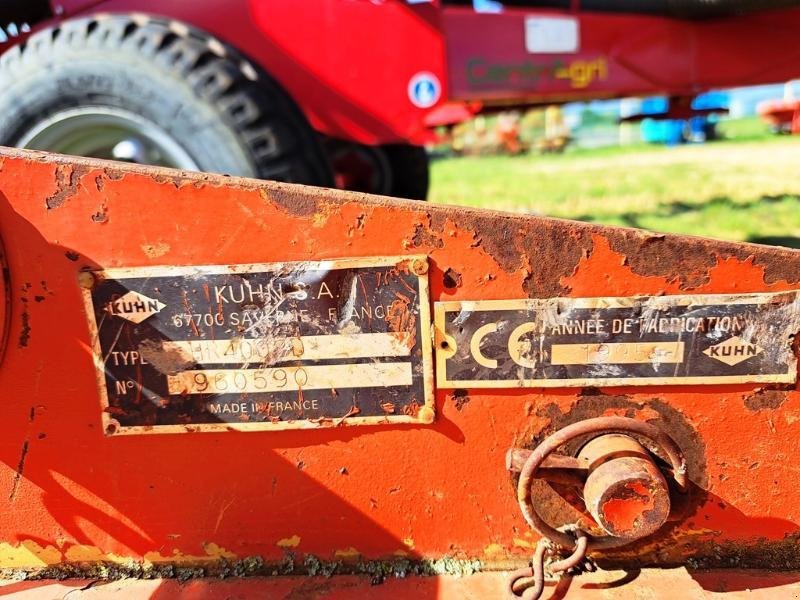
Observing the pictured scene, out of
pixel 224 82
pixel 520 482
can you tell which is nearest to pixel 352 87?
pixel 224 82

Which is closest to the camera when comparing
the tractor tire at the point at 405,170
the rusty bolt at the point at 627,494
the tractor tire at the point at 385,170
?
the rusty bolt at the point at 627,494

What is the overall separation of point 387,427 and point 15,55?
160 centimetres

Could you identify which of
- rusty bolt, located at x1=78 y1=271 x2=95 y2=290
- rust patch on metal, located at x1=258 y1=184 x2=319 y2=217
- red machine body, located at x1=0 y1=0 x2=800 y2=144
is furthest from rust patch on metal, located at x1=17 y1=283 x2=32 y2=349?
red machine body, located at x1=0 y1=0 x2=800 y2=144

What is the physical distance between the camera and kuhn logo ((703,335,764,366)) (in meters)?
1.08

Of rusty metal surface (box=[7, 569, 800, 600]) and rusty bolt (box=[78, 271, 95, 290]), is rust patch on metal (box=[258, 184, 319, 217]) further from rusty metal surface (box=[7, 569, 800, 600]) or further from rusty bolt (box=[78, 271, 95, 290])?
rusty metal surface (box=[7, 569, 800, 600])

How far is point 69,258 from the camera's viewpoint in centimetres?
115

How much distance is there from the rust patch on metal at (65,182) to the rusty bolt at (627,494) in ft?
3.33

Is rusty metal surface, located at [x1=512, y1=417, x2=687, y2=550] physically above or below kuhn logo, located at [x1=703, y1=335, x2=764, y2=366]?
below

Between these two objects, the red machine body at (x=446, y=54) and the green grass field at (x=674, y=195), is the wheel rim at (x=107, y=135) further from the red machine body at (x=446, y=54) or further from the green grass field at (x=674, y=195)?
the green grass field at (x=674, y=195)

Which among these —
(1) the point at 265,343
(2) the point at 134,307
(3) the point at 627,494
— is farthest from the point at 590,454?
(2) the point at 134,307

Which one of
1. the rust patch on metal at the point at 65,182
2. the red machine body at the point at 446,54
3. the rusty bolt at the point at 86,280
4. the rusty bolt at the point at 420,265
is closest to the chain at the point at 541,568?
the rusty bolt at the point at 420,265

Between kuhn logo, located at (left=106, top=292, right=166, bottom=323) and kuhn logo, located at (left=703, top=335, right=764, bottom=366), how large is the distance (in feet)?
3.13

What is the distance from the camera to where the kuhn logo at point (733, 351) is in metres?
1.08

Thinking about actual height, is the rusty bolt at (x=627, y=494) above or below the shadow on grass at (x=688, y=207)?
below
